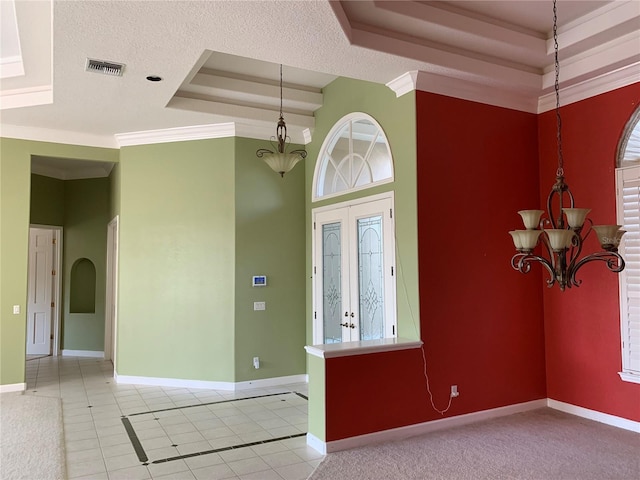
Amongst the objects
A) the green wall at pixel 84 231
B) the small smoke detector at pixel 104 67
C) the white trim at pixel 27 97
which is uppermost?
the white trim at pixel 27 97

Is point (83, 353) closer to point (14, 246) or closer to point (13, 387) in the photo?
point (13, 387)

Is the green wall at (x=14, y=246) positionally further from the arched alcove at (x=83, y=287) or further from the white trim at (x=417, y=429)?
the white trim at (x=417, y=429)

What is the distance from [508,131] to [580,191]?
0.93 m

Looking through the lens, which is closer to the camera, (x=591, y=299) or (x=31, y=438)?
(x=31, y=438)

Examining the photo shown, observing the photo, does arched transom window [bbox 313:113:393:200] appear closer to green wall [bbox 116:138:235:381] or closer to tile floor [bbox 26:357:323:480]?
green wall [bbox 116:138:235:381]

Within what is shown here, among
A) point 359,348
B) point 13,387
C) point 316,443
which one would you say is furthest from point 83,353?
point 359,348

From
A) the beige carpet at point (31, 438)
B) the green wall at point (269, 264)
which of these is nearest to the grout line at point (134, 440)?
the beige carpet at point (31, 438)

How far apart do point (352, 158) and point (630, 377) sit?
11.2 feet

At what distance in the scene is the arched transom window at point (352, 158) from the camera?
490 centimetres

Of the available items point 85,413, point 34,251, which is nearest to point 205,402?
point 85,413

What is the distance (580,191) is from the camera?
15.4 feet

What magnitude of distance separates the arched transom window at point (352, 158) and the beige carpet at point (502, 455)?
8.06ft

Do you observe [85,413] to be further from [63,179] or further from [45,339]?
[63,179]

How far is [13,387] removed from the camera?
5793 mm
